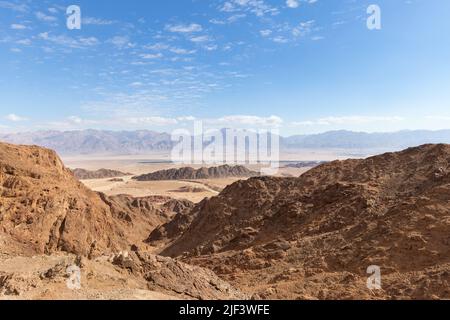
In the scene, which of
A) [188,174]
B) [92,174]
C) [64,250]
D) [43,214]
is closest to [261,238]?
[64,250]

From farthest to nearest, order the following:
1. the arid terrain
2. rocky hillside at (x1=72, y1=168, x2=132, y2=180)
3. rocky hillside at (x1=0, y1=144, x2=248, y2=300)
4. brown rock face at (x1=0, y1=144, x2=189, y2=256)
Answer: rocky hillside at (x1=72, y1=168, x2=132, y2=180), brown rock face at (x1=0, y1=144, x2=189, y2=256), the arid terrain, rocky hillside at (x1=0, y1=144, x2=248, y2=300)

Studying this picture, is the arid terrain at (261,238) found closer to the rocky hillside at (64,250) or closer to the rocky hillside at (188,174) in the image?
the rocky hillside at (64,250)

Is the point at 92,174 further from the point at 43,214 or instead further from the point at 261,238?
the point at 261,238

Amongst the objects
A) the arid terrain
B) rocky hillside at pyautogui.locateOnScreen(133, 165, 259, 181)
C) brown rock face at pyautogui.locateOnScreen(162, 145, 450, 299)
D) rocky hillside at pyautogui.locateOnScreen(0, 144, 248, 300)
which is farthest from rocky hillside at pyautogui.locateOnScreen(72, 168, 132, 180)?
brown rock face at pyautogui.locateOnScreen(162, 145, 450, 299)

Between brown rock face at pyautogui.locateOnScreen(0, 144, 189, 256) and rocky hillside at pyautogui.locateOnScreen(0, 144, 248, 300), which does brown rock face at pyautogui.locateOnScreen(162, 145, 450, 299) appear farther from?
brown rock face at pyautogui.locateOnScreen(0, 144, 189, 256)

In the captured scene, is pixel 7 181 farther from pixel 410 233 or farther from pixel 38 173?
pixel 410 233
